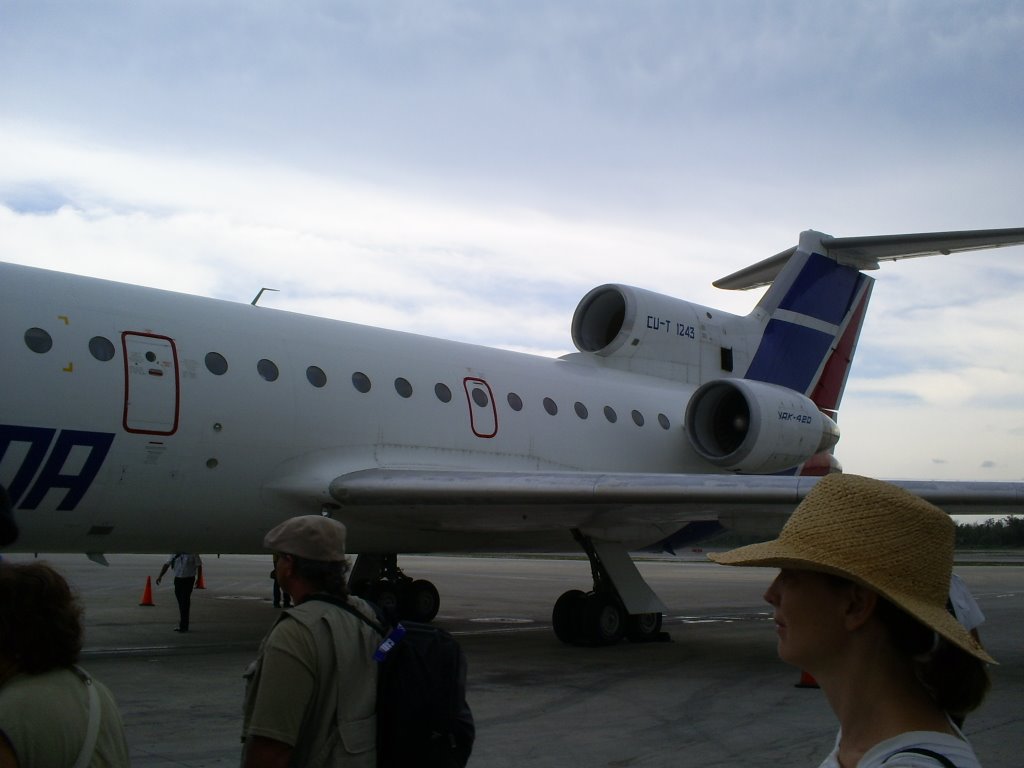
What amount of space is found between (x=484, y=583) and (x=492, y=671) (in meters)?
16.4

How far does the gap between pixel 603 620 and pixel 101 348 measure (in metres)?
6.42

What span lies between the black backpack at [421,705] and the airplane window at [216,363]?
26.4 feet

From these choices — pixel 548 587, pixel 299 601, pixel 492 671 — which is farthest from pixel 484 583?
pixel 299 601

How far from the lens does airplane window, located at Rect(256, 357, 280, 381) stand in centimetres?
1108

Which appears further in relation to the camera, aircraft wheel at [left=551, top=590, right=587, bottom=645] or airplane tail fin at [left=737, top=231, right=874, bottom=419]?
airplane tail fin at [left=737, top=231, right=874, bottom=419]

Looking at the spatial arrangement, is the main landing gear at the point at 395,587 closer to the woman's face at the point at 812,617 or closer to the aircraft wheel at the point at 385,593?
the aircraft wheel at the point at 385,593

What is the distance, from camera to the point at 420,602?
49.1 ft

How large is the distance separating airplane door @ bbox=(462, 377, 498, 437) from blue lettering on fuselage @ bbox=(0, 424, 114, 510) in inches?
180

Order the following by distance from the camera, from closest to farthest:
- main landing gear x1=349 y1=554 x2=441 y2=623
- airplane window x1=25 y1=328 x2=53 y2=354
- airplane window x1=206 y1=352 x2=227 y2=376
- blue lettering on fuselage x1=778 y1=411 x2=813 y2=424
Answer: airplane window x1=25 y1=328 x2=53 y2=354 < airplane window x1=206 y1=352 x2=227 y2=376 < blue lettering on fuselage x1=778 y1=411 x2=813 y2=424 < main landing gear x1=349 y1=554 x2=441 y2=623

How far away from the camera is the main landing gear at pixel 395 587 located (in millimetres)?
14367

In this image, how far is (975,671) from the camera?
6.16ft

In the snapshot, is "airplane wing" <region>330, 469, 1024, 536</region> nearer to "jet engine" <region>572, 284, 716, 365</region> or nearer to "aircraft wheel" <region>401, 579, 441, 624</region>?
"aircraft wheel" <region>401, 579, 441, 624</region>

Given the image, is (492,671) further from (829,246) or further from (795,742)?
(829,246)

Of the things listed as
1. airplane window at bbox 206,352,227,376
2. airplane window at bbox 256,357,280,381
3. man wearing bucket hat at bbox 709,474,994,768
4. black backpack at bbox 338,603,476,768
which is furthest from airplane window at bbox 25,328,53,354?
man wearing bucket hat at bbox 709,474,994,768
